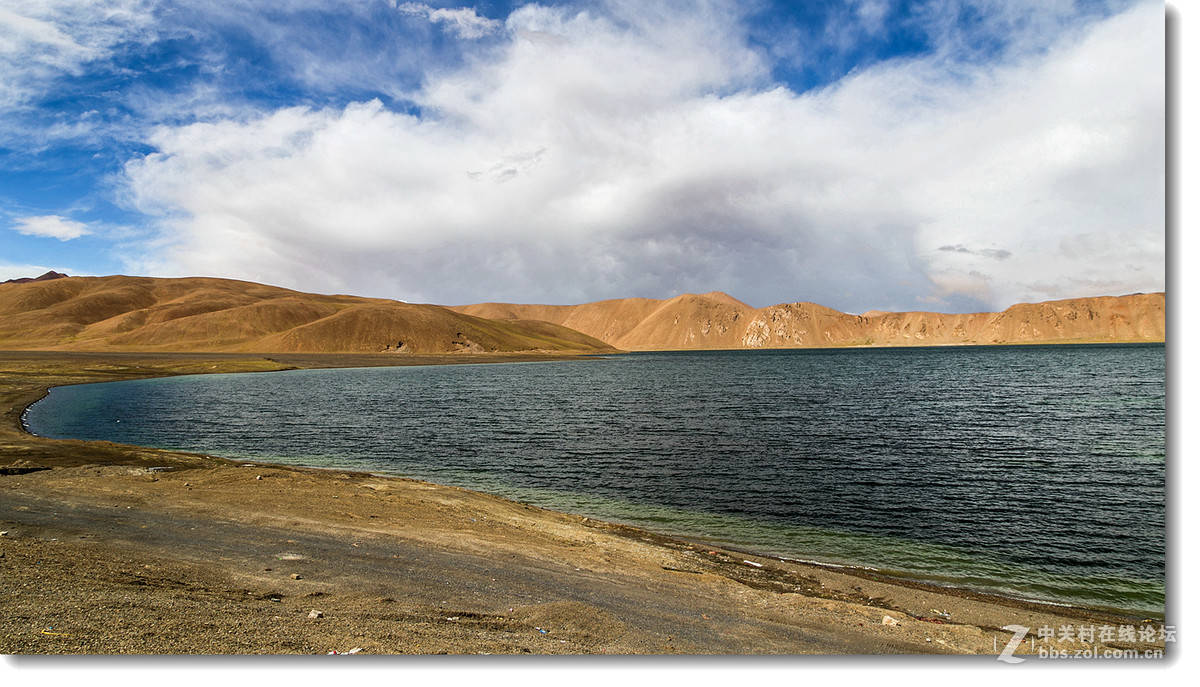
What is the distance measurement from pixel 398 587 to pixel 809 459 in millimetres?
25975

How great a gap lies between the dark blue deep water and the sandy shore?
351 centimetres

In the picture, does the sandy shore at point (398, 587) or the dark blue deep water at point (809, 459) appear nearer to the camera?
the sandy shore at point (398, 587)

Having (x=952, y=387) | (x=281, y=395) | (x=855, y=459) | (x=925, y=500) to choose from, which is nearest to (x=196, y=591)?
(x=925, y=500)

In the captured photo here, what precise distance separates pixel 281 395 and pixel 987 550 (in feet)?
248

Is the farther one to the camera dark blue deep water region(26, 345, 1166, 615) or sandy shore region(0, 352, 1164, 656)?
dark blue deep water region(26, 345, 1166, 615)

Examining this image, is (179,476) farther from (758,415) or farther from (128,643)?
(758,415)

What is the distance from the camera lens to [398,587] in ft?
35.5

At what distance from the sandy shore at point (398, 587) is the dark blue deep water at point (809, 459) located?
351 centimetres

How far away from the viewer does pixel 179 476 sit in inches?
834

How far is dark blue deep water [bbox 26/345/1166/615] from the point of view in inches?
716

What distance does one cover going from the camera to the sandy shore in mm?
7965

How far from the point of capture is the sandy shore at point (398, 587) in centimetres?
796

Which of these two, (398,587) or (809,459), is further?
(809,459)

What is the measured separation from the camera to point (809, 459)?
3122 cm
